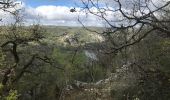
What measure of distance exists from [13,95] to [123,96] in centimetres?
2132

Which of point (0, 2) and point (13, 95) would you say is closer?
point (13, 95)

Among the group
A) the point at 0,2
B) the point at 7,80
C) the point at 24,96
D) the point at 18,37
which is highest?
the point at 0,2

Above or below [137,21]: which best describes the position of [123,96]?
below

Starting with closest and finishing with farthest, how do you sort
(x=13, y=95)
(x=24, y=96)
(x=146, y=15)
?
(x=146, y=15), (x=13, y=95), (x=24, y=96)

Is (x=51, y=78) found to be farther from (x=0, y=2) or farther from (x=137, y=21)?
(x=137, y=21)

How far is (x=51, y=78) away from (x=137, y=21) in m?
38.8

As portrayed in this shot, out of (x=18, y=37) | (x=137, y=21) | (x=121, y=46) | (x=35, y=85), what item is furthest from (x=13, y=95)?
(x=35, y=85)

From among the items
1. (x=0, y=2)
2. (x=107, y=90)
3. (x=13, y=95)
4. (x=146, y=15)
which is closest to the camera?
(x=146, y=15)

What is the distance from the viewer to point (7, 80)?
21031 mm

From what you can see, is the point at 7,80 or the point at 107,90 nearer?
the point at 7,80

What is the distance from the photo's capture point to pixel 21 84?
41156 mm

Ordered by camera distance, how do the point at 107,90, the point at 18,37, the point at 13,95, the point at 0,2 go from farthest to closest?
the point at 107,90 < the point at 18,37 < the point at 0,2 < the point at 13,95

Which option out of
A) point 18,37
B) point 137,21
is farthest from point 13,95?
point 18,37

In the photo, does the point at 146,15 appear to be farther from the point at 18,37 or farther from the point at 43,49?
the point at 43,49
